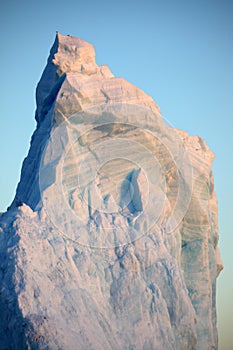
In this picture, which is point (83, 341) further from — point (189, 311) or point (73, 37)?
point (73, 37)

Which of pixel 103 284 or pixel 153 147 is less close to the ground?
pixel 153 147

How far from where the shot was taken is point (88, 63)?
242ft

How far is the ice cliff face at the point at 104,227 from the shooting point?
205 feet

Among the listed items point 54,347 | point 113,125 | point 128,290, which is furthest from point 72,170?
point 54,347

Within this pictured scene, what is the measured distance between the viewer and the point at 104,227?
68125 mm

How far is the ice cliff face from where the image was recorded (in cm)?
6256

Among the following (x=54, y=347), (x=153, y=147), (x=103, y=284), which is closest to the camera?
(x=54, y=347)

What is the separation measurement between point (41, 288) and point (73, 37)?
19763 mm

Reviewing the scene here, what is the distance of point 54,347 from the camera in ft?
195

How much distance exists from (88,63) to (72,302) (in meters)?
17.9

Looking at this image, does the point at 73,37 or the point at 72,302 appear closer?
the point at 72,302

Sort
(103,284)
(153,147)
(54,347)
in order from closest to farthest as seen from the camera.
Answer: (54,347), (103,284), (153,147)

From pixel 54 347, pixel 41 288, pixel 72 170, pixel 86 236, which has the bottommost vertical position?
pixel 54 347

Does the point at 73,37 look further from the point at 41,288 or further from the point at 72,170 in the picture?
the point at 41,288
